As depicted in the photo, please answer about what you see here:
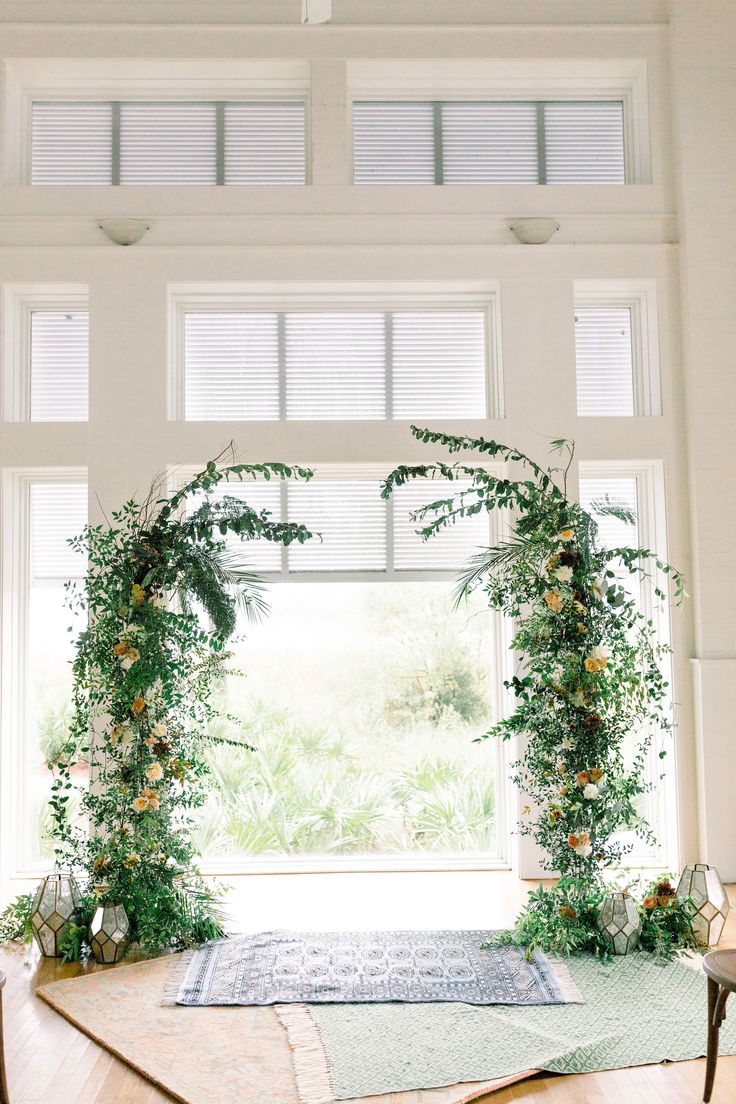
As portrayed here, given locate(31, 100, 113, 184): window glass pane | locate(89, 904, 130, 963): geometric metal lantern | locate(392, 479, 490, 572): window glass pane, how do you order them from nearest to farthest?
locate(89, 904, 130, 963): geometric metal lantern < locate(392, 479, 490, 572): window glass pane < locate(31, 100, 113, 184): window glass pane

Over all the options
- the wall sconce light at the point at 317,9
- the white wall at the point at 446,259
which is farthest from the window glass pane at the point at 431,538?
the wall sconce light at the point at 317,9

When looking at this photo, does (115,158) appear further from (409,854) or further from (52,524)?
(409,854)

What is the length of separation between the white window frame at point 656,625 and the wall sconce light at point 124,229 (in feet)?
9.55

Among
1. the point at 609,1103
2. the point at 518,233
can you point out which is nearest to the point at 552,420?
the point at 518,233

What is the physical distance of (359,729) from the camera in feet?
18.7

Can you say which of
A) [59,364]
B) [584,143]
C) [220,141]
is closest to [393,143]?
[220,141]

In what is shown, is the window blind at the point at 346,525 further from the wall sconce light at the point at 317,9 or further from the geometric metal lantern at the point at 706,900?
the wall sconce light at the point at 317,9

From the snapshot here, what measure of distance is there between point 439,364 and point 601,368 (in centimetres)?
101

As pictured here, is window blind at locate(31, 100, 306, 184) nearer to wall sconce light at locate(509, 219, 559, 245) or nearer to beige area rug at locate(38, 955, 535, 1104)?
wall sconce light at locate(509, 219, 559, 245)

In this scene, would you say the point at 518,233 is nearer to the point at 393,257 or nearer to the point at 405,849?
the point at 393,257

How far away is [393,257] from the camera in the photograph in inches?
218

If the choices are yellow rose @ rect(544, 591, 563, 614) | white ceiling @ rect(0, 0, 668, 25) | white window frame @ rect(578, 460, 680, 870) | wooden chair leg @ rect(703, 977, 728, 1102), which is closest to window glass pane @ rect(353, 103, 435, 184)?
white ceiling @ rect(0, 0, 668, 25)

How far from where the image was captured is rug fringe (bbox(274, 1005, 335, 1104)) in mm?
3033

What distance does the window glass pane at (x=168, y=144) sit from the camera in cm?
579
